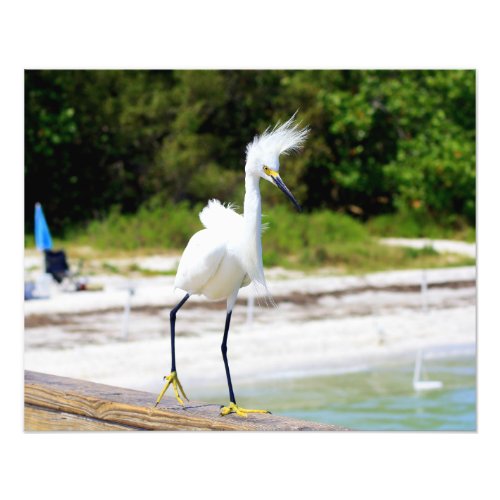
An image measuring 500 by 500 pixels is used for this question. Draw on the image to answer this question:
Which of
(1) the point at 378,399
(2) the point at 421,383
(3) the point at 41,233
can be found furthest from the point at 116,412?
(3) the point at 41,233

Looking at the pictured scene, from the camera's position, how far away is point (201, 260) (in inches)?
116

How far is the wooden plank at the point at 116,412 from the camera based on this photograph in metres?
2.79

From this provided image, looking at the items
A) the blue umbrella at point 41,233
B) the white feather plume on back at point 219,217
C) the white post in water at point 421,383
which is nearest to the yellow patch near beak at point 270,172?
the white feather plume on back at point 219,217

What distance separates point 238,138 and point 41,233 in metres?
2.77

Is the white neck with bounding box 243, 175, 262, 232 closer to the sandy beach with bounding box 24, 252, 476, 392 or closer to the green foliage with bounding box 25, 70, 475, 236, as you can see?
the sandy beach with bounding box 24, 252, 476, 392

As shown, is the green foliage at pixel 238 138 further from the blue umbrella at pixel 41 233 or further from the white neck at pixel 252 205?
the white neck at pixel 252 205

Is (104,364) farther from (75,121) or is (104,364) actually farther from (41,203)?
(75,121)

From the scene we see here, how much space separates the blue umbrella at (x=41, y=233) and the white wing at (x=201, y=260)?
14.4 feet

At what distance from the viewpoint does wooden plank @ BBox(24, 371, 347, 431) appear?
2.79 metres

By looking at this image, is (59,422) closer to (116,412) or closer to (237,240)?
(116,412)

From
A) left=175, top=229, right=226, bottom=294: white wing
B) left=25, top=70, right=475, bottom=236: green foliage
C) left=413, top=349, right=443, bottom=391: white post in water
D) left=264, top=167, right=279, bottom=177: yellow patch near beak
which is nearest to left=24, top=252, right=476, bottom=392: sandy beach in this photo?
left=413, top=349, right=443, bottom=391: white post in water

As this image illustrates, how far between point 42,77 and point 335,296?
3.04 metres

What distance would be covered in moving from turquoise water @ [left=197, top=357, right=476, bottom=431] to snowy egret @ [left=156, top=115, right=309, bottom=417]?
235cm
